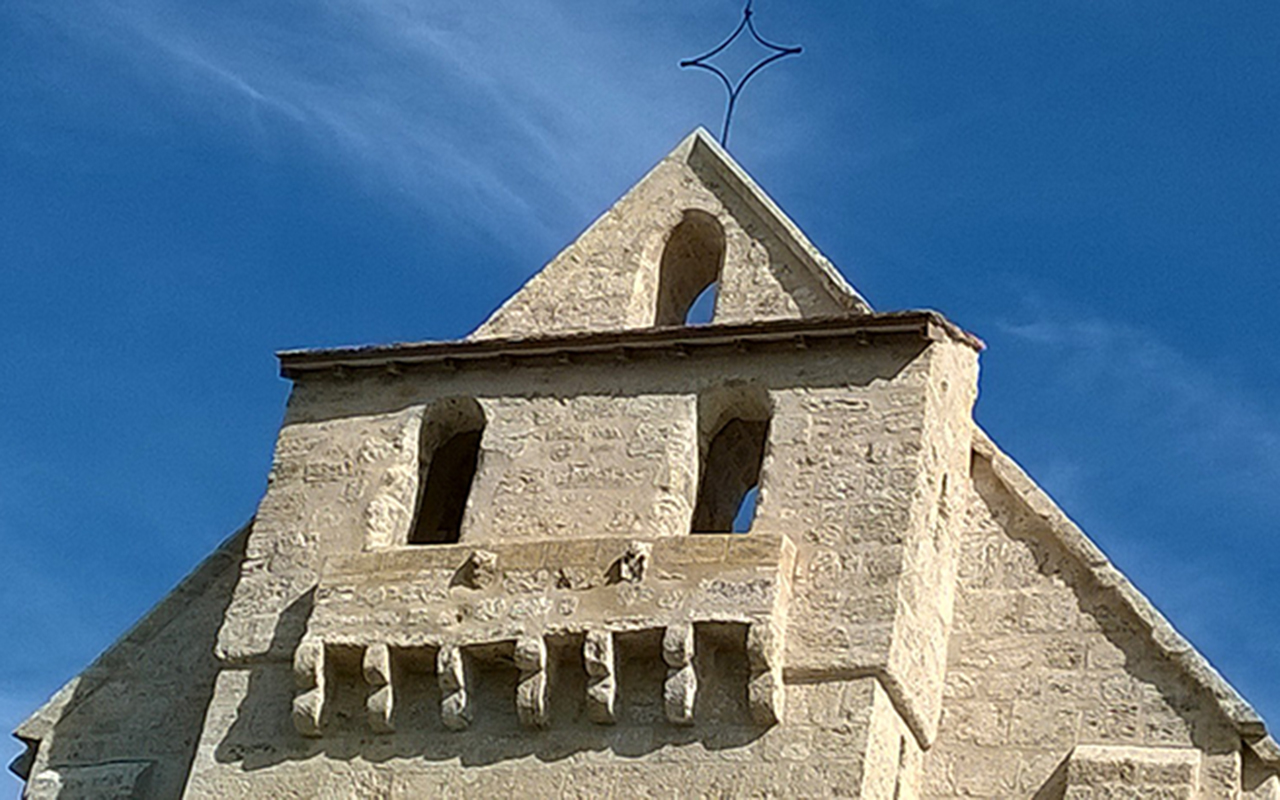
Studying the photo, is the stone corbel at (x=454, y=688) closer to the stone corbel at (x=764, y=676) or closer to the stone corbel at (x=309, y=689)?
the stone corbel at (x=309, y=689)

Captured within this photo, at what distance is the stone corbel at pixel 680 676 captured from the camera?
59.8ft

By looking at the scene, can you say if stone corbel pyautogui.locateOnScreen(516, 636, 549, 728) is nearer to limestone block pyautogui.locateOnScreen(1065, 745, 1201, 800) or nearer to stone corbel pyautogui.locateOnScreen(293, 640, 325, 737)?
stone corbel pyautogui.locateOnScreen(293, 640, 325, 737)

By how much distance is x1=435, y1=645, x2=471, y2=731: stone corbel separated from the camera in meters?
18.8

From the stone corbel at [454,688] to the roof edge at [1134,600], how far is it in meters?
4.81

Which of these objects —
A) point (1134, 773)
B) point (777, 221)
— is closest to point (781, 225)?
point (777, 221)

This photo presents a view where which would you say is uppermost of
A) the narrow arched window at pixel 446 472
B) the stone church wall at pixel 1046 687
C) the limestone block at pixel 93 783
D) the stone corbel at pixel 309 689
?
the narrow arched window at pixel 446 472

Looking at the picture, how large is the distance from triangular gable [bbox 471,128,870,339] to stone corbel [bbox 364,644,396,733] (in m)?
3.71

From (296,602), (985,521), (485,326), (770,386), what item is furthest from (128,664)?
(985,521)

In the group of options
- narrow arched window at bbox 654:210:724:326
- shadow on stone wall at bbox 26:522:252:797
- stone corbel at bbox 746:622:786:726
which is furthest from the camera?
narrow arched window at bbox 654:210:724:326

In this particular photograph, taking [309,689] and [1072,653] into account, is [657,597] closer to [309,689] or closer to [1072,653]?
[309,689]

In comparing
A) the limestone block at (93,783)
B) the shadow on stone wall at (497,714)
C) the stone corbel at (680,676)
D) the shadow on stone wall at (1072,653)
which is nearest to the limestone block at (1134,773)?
the shadow on stone wall at (1072,653)

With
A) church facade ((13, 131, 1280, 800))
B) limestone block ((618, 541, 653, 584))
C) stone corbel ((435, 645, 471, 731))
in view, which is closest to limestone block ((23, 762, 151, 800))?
church facade ((13, 131, 1280, 800))

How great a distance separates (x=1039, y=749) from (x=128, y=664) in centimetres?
787

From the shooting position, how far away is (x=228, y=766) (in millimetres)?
19375
